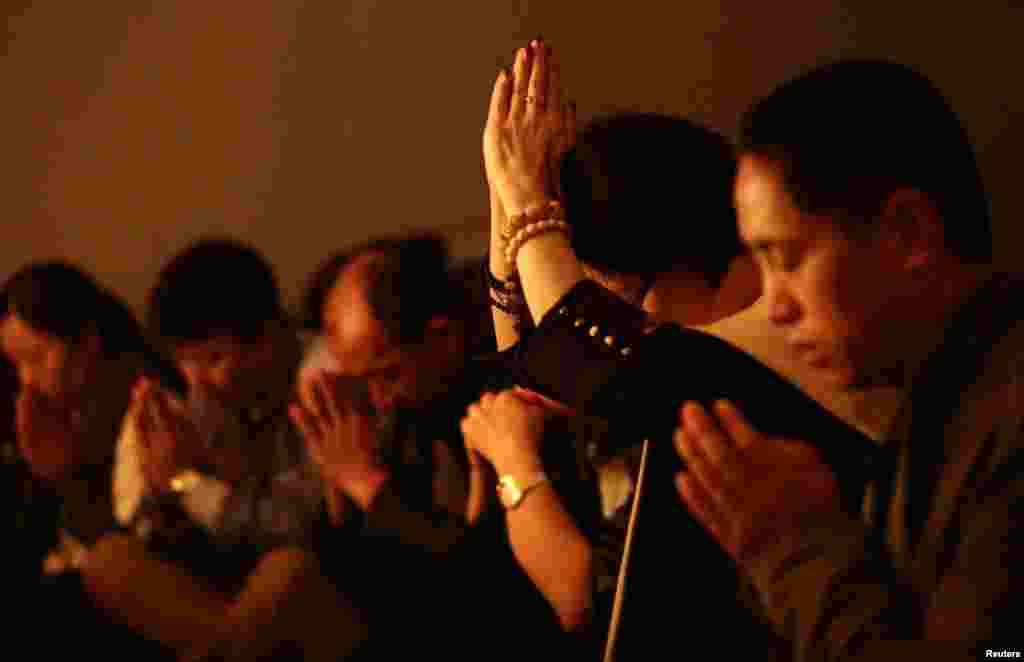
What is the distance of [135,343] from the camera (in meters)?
2.21

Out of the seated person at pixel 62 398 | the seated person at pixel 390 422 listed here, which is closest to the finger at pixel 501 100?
the seated person at pixel 390 422

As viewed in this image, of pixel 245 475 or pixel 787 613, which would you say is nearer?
pixel 787 613

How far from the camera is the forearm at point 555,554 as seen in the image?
1.13 m

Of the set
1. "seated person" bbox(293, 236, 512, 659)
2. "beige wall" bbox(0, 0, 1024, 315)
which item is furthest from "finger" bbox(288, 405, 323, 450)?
"beige wall" bbox(0, 0, 1024, 315)

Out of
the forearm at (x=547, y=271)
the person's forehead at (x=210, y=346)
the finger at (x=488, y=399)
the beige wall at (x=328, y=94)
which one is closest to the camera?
the forearm at (x=547, y=271)

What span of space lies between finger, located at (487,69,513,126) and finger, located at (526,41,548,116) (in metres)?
0.02

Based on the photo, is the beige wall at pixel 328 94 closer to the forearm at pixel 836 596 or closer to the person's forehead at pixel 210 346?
the person's forehead at pixel 210 346

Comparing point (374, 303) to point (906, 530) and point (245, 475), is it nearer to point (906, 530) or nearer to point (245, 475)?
point (245, 475)

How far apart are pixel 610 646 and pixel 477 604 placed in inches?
22.2

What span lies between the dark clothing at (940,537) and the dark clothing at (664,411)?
9 cm

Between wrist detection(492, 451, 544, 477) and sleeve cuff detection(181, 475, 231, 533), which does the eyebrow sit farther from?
sleeve cuff detection(181, 475, 231, 533)

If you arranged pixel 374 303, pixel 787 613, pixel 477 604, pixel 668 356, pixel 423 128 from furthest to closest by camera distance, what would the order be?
1. pixel 374 303
2. pixel 423 128
3. pixel 477 604
4. pixel 668 356
5. pixel 787 613

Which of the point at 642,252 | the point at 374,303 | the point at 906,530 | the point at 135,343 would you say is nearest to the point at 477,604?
A: the point at 374,303

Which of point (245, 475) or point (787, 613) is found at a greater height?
point (787, 613)
